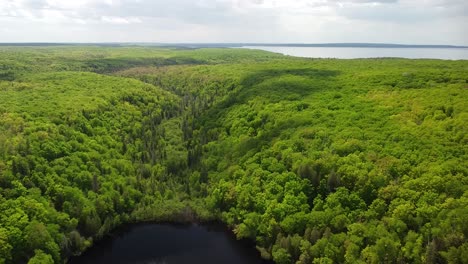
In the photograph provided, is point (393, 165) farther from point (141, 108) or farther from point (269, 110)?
point (141, 108)

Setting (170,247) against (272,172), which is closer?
(170,247)

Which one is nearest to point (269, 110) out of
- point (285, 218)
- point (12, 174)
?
point (285, 218)

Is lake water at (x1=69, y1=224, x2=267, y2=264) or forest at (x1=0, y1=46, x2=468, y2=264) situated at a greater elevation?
forest at (x1=0, y1=46, x2=468, y2=264)

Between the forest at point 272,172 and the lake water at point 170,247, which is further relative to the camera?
the lake water at point 170,247

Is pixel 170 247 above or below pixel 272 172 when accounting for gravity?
below
